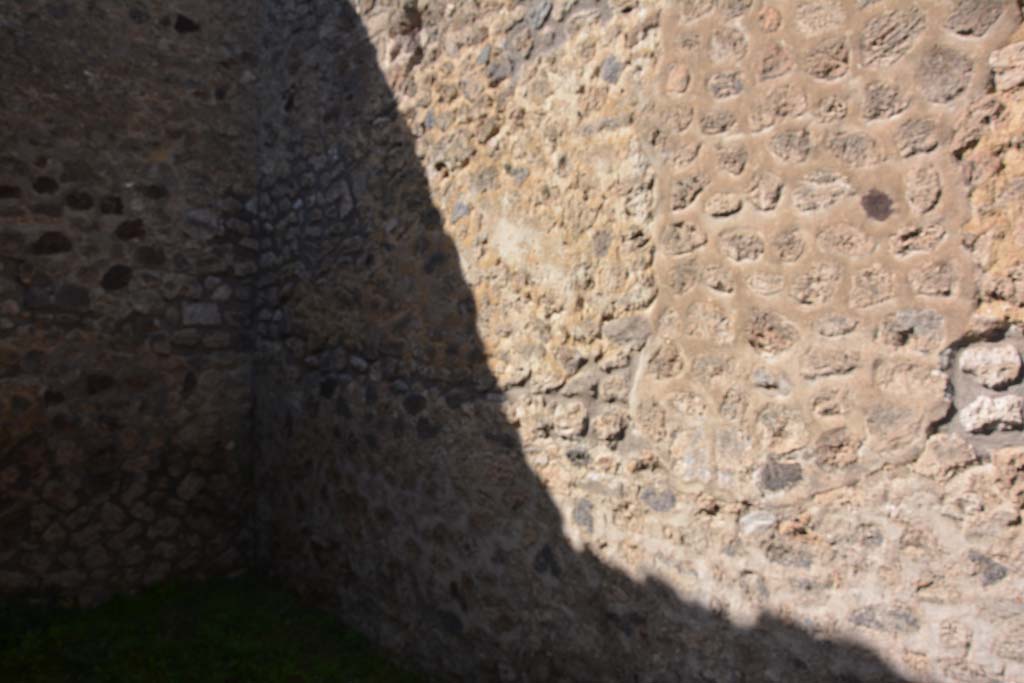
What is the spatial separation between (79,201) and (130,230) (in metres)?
0.26

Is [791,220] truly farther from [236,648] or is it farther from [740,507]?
[236,648]

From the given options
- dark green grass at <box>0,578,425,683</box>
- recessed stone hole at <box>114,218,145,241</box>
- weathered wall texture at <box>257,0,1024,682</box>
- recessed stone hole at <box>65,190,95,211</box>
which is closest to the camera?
weathered wall texture at <box>257,0,1024,682</box>

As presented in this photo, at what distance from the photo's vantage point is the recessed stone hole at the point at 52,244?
12.9 ft

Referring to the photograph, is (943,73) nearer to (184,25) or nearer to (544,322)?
(544,322)

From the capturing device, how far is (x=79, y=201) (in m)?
4.05

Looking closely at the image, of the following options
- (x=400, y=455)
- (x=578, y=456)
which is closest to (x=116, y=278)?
(x=400, y=455)

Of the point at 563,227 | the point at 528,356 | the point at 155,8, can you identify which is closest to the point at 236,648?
the point at 528,356

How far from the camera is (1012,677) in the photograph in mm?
1871

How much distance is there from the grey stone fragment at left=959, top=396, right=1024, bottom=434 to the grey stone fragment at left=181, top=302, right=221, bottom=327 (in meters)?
3.60

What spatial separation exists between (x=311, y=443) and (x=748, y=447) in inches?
96.5

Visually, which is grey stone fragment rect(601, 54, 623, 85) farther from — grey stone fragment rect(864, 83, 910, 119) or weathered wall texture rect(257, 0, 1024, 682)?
grey stone fragment rect(864, 83, 910, 119)

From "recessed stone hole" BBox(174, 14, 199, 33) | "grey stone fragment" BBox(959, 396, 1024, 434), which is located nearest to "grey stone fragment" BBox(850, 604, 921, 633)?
"grey stone fragment" BBox(959, 396, 1024, 434)

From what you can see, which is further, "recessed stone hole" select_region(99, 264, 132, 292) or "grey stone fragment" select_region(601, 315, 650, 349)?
"recessed stone hole" select_region(99, 264, 132, 292)

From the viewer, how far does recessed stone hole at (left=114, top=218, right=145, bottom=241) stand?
4.17m
